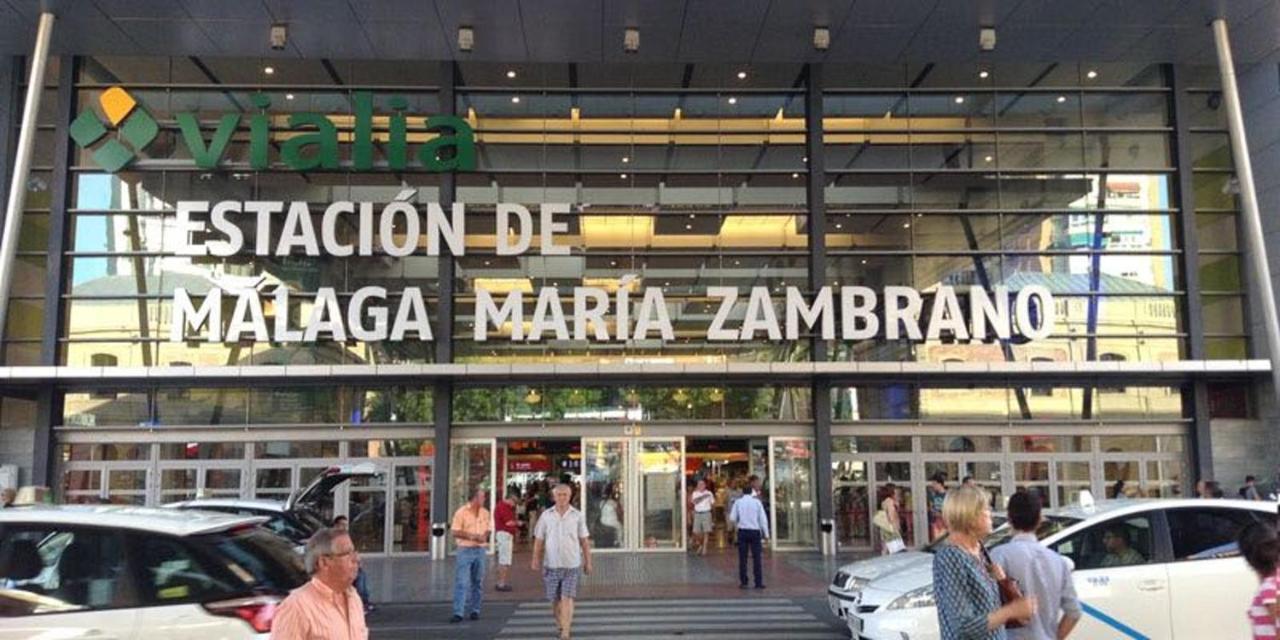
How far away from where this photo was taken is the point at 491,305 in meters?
21.5

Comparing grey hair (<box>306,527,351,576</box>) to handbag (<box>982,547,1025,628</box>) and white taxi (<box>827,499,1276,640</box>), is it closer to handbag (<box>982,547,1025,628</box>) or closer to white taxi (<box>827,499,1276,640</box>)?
handbag (<box>982,547,1025,628</box>)

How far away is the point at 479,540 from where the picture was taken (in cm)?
1280

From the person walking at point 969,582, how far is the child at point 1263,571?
3.89 ft

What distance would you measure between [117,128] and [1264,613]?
78.0ft

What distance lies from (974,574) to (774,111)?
798 inches

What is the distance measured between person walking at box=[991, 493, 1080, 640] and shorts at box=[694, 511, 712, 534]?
1610cm

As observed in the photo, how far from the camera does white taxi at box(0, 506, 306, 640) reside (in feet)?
18.8

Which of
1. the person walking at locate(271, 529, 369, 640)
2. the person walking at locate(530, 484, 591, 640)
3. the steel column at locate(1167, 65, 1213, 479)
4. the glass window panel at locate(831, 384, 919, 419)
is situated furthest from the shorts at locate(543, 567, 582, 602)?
the steel column at locate(1167, 65, 1213, 479)

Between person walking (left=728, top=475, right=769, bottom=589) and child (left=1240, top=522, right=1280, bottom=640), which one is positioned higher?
child (left=1240, top=522, right=1280, bottom=640)

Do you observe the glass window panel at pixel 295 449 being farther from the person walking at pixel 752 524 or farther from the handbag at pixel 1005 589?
the handbag at pixel 1005 589

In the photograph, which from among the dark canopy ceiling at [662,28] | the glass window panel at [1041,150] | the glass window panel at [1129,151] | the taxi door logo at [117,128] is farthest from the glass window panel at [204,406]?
the glass window panel at [1129,151]

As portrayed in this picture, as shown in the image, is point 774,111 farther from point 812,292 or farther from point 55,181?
point 55,181

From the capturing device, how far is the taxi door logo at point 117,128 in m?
21.8

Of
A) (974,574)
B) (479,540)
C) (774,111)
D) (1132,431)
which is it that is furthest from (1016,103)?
(974,574)
